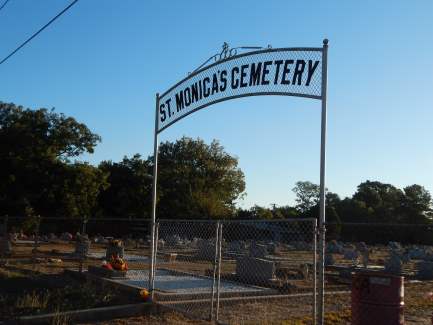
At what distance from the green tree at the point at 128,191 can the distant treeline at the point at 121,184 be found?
0.33 ft

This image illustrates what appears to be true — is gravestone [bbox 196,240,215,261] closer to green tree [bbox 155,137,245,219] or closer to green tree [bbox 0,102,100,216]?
green tree [bbox 0,102,100,216]

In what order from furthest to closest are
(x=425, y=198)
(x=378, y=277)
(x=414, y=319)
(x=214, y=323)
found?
(x=425, y=198) < (x=414, y=319) < (x=214, y=323) < (x=378, y=277)

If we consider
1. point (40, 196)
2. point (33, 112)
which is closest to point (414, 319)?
point (40, 196)

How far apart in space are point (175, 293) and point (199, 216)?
166 ft

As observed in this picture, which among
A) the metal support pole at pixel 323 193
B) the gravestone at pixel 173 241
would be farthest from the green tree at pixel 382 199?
the metal support pole at pixel 323 193

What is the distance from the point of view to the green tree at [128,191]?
57.8 meters

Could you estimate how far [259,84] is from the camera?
9.55 metres

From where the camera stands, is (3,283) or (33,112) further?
(33,112)

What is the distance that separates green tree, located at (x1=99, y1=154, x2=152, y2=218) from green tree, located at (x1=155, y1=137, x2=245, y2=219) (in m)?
2.48

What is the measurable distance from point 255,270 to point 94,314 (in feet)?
20.7

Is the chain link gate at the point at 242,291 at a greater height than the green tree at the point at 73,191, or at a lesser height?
lesser

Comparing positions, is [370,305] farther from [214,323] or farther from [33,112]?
[33,112]

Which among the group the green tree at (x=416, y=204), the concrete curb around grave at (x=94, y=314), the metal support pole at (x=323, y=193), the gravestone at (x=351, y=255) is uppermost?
the green tree at (x=416, y=204)

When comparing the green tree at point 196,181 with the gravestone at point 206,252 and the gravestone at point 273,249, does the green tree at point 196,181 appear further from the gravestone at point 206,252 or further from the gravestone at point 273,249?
the gravestone at point 206,252
